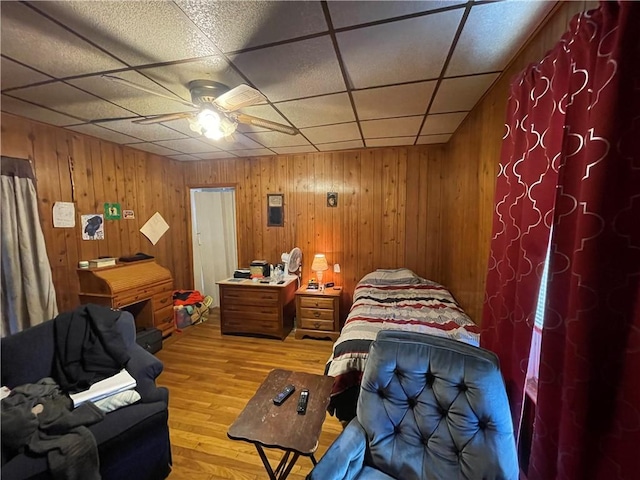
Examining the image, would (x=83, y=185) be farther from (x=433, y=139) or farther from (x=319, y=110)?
(x=433, y=139)

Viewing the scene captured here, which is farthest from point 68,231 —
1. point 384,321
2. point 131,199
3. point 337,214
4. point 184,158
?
point 384,321

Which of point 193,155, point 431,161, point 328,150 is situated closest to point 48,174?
point 193,155

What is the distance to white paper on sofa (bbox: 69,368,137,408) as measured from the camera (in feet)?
4.85

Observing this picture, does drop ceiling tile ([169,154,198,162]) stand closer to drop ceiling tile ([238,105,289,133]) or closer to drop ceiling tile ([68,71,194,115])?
drop ceiling tile ([68,71,194,115])

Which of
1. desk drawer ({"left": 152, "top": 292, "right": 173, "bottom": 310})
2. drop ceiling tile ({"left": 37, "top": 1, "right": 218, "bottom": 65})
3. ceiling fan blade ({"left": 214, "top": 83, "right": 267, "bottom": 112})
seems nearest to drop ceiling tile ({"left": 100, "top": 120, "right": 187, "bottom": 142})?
drop ceiling tile ({"left": 37, "top": 1, "right": 218, "bottom": 65})

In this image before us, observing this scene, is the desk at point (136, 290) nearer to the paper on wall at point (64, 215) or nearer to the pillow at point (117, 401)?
the paper on wall at point (64, 215)

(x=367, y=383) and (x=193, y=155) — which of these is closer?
(x=367, y=383)

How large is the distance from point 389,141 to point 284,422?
2999 mm

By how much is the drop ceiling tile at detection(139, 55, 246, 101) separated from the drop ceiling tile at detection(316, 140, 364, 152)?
1670 mm

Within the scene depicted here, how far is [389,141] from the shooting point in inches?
125

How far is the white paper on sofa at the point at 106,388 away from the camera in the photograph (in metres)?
1.48

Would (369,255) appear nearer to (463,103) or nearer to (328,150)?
(328,150)

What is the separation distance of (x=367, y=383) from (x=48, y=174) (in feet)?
10.8

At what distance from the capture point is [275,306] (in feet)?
11.0
